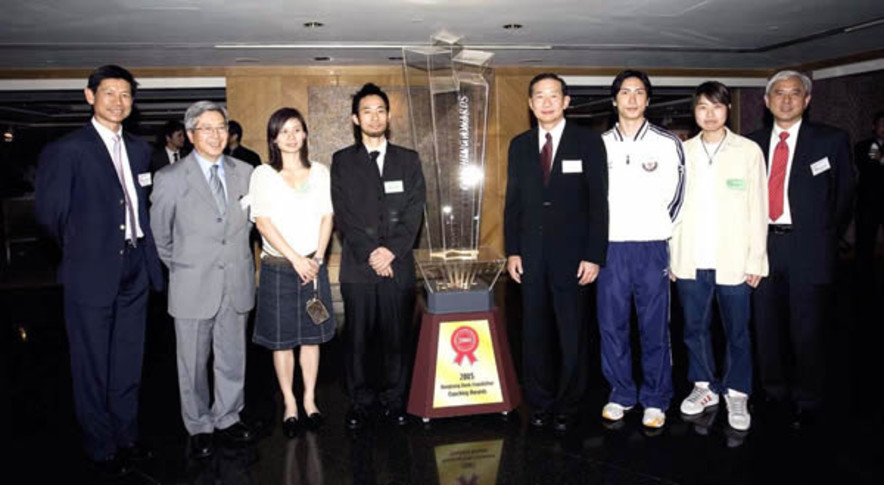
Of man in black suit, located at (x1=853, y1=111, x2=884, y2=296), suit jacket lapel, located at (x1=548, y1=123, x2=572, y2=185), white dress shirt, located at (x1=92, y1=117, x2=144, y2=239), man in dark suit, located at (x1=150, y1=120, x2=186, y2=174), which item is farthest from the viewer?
man in black suit, located at (x1=853, y1=111, x2=884, y2=296)

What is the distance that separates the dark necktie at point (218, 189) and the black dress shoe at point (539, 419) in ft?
6.06

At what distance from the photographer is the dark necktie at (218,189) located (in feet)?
9.09

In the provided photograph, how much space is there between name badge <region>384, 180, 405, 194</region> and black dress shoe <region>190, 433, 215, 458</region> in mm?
1482

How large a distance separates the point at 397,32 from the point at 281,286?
310 centimetres

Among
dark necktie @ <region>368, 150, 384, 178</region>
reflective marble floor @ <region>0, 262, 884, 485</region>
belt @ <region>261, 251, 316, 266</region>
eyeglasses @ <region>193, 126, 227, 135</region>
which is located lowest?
reflective marble floor @ <region>0, 262, 884, 485</region>

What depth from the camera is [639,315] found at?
9.96ft

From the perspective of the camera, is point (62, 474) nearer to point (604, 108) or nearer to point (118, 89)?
point (118, 89)

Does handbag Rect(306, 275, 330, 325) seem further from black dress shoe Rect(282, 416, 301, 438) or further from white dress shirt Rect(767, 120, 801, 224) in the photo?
white dress shirt Rect(767, 120, 801, 224)

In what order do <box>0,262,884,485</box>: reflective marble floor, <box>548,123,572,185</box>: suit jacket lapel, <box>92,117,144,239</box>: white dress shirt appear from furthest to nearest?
<box>548,123,572,185</box>: suit jacket lapel
<box>92,117,144,239</box>: white dress shirt
<box>0,262,884,485</box>: reflective marble floor

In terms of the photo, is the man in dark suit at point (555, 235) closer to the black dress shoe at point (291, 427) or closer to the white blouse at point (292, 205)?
the white blouse at point (292, 205)

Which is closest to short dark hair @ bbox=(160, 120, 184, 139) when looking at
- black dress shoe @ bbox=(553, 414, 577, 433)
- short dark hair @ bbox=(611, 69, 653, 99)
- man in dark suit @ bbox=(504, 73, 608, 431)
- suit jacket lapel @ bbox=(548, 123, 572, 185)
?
man in dark suit @ bbox=(504, 73, 608, 431)

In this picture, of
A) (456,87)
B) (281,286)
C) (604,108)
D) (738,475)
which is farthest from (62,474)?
(604,108)

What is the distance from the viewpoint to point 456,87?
9.71 feet

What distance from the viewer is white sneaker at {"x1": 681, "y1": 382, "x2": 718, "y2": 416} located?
10.3 ft
